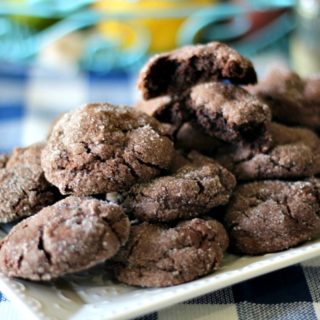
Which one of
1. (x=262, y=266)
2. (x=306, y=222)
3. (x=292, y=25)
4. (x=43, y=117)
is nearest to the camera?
(x=262, y=266)

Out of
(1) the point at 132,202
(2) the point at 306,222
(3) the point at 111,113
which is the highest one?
(3) the point at 111,113

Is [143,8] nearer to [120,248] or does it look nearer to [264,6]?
[264,6]

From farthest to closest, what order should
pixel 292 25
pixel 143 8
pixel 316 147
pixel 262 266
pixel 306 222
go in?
pixel 292 25 → pixel 143 8 → pixel 316 147 → pixel 306 222 → pixel 262 266

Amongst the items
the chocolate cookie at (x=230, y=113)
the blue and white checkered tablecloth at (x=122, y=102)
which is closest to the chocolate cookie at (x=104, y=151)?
the chocolate cookie at (x=230, y=113)

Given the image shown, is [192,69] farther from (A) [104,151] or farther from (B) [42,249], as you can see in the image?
(B) [42,249]

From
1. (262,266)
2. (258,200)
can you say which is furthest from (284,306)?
(258,200)

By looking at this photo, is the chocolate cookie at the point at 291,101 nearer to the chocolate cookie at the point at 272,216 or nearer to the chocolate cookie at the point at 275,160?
the chocolate cookie at the point at 275,160

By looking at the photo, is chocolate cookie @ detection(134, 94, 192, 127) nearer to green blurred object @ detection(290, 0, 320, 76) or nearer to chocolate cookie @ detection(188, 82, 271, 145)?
chocolate cookie @ detection(188, 82, 271, 145)
